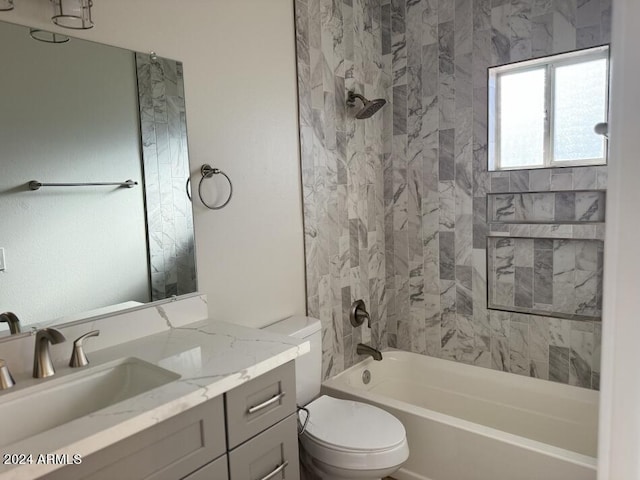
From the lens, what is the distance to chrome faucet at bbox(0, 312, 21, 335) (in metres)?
1.28

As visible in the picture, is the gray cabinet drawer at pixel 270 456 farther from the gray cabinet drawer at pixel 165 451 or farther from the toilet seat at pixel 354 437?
the toilet seat at pixel 354 437

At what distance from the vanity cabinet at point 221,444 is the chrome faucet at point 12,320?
58 cm

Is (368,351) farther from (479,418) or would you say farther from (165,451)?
(165,451)

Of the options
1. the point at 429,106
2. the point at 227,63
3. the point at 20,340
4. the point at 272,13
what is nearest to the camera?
the point at 20,340

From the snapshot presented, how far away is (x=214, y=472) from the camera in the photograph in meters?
1.21

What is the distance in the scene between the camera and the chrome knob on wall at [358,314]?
2729 millimetres

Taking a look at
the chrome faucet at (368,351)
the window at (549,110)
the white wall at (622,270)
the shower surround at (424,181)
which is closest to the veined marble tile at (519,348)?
the shower surround at (424,181)

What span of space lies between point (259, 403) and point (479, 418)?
180cm

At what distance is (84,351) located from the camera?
1415 millimetres

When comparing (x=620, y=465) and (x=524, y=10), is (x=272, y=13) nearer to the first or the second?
(x=524, y=10)

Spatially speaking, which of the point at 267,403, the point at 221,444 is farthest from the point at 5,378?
the point at 267,403

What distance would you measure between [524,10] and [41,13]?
91.6 inches

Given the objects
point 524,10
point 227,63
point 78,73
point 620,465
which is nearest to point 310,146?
point 227,63

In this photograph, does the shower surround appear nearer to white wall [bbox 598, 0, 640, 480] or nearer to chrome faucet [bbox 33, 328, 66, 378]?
white wall [bbox 598, 0, 640, 480]
